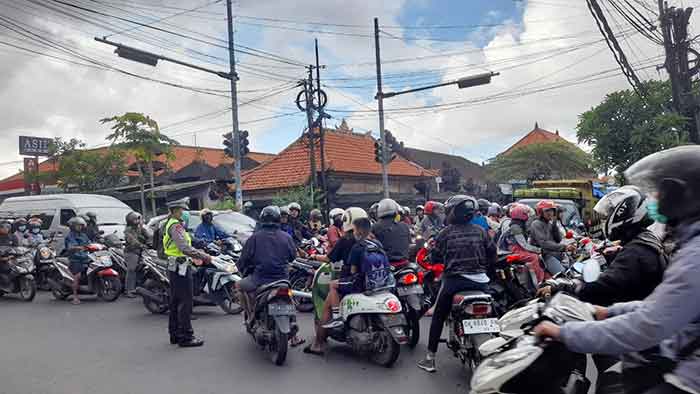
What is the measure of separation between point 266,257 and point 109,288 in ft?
17.9

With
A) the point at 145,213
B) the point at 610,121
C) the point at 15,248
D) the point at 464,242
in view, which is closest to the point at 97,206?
the point at 15,248

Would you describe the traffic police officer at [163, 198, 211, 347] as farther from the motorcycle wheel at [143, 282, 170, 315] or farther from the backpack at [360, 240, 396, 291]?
the backpack at [360, 240, 396, 291]

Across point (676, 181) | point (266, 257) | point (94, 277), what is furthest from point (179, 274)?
point (676, 181)

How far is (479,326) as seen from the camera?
14.6ft

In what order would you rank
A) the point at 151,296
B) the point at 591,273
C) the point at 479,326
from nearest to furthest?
1. the point at 591,273
2. the point at 479,326
3. the point at 151,296

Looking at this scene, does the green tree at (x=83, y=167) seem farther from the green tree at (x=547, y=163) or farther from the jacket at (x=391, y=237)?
the green tree at (x=547, y=163)

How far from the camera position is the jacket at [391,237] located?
6340mm

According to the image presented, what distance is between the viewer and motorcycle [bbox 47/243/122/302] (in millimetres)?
9453

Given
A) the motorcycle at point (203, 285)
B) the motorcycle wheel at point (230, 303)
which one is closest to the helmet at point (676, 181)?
the motorcycle at point (203, 285)

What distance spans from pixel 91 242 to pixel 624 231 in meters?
10.1

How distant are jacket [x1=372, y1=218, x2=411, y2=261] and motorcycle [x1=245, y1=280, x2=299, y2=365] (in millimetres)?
1366

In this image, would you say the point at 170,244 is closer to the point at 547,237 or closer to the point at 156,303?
the point at 156,303

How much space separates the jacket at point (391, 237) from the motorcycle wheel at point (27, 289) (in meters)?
7.59

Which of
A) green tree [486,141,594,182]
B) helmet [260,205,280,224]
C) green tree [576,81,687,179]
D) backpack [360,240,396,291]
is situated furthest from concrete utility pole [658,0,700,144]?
green tree [486,141,594,182]
